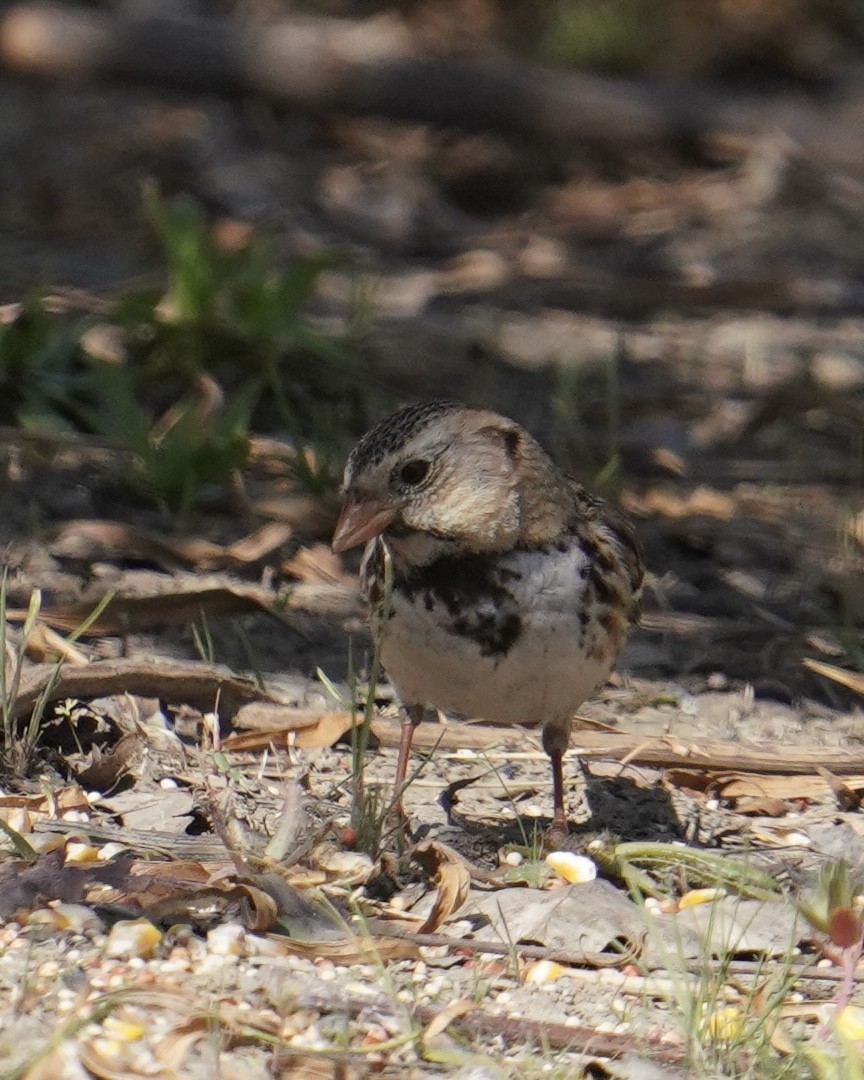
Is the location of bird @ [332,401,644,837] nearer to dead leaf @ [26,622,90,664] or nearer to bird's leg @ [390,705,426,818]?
bird's leg @ [390,705,426,818]

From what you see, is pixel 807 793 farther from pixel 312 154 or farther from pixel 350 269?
pixel 312 154

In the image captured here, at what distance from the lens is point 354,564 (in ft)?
18.9

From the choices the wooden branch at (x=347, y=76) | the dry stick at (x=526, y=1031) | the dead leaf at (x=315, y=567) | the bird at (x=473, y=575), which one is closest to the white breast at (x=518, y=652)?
the bird at (x=473, y=575)

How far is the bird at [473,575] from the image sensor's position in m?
4.05

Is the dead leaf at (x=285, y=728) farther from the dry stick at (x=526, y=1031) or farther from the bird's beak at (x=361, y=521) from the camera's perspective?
the dry stick at (x=526, y=1031)

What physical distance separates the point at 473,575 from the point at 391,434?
1.16 feet

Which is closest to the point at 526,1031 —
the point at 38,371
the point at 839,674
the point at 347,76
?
the point at 839,674

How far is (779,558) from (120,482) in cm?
208

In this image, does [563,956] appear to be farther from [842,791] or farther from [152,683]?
[152,683]

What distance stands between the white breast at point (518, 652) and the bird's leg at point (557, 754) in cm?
20

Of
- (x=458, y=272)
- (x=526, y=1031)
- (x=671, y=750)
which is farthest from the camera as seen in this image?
(x=458, y=272)

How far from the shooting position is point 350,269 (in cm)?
830

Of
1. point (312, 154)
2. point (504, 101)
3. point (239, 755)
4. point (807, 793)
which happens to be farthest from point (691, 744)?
point (312, 154)

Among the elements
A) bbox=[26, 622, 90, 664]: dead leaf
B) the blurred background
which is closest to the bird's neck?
bbox=[26, 622, 90, 664]: dead leaf
